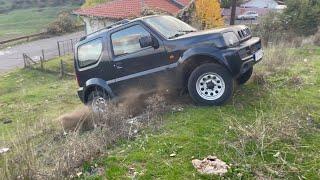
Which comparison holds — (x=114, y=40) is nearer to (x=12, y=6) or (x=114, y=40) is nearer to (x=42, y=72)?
(x=42, y=72)

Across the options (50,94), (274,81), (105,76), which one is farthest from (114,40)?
(50,94)

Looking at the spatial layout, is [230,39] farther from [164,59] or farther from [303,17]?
[303,17]

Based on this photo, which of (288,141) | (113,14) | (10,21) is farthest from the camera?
(10,21)

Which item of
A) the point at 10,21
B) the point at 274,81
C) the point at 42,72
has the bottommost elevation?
the point at 10,21

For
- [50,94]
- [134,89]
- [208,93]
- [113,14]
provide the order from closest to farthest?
[208,93], [134,89], [50,94], [113,14]

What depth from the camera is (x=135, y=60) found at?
7.98 meters

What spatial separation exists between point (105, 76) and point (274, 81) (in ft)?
11.8

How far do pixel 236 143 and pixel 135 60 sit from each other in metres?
2.84

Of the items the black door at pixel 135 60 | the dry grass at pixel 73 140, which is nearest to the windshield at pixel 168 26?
the black door at pixel 135 60

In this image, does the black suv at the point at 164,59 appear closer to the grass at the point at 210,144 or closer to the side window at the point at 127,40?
the side window at the point at 127,40

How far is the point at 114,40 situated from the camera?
8.26 metres

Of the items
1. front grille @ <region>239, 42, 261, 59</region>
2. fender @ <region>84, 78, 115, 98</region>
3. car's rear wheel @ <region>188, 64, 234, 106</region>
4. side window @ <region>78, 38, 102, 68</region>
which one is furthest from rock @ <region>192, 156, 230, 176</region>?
Result: side window @ <region>78, 38, 102, 68</region>

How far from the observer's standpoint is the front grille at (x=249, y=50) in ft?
23.7

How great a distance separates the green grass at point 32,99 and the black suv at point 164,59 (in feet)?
4.69
